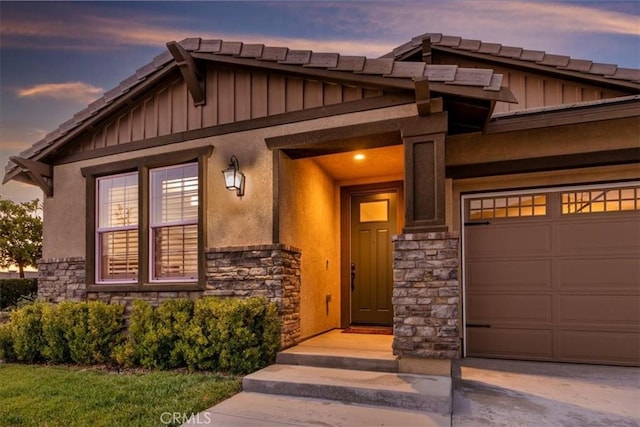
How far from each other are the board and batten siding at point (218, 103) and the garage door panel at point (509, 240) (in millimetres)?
2604

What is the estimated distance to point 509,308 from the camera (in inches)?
223

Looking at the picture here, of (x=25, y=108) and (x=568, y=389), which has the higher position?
(x=25, y=108)

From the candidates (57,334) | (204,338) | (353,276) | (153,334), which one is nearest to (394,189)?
(353,276)

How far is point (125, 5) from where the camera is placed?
725 centimetres

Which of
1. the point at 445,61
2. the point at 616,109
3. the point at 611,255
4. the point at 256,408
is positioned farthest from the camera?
the point at 445,61

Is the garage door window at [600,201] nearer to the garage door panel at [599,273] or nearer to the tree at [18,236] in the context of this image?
the garage door panel at [599,273]

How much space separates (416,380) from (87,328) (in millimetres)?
4706

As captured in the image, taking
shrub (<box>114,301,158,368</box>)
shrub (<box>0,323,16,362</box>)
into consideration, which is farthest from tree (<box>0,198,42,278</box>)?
shrub (<box>114,301,158,368</box>)

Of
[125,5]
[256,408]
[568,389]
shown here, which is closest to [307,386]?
[256,408]

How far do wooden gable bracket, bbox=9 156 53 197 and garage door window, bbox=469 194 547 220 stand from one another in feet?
23.2

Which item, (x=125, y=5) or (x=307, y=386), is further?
(x=125, y=5)

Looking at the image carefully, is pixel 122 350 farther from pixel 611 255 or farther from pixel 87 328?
pixel 611 255

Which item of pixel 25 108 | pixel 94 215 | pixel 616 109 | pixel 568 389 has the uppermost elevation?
pixel 25 108

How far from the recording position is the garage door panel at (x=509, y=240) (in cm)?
557
